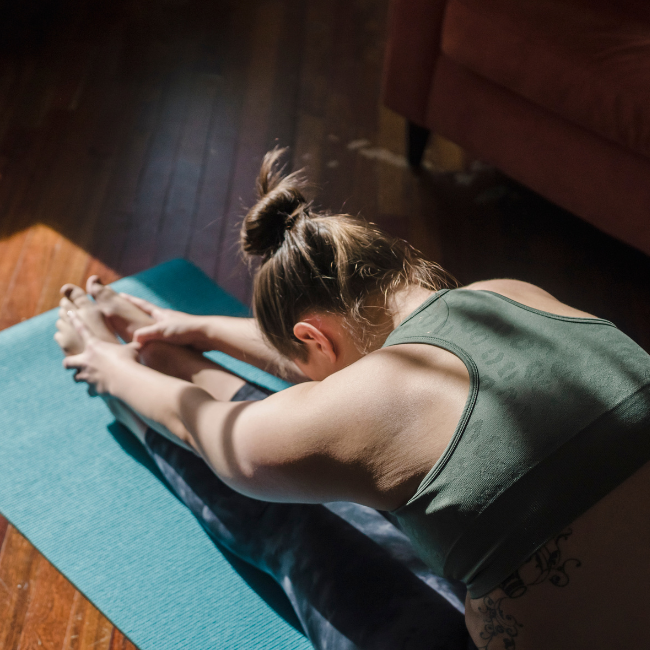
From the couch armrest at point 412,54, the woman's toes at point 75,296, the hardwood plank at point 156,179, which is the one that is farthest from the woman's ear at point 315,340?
the couch armrest at point 412,54

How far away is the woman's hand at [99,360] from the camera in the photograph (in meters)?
1.20

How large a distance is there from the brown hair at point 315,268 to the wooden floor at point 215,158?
698 millimetres

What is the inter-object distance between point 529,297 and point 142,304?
2.97ft

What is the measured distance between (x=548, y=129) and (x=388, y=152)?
646mm

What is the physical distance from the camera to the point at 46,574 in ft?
3.74

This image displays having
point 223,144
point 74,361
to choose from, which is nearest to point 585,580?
point 74,361

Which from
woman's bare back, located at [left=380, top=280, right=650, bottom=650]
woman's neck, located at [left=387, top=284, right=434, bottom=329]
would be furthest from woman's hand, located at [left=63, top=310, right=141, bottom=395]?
woman's bare back, located at [left=380, top=280, right=650, bottom=650]

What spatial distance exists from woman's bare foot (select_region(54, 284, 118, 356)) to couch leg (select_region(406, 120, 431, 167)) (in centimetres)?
108

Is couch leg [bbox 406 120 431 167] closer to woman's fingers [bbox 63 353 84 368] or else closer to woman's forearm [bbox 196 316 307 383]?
woman's forearm [bbox 196 316 307 383]

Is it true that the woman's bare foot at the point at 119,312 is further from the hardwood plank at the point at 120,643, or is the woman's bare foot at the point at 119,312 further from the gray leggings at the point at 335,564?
the hardwood plank at the point at 120,643

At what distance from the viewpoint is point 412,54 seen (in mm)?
1634

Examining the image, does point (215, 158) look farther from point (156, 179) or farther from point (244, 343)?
point (244, 343)

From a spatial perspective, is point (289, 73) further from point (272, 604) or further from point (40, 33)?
point (272, 604)

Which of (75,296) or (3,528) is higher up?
(75,296)
